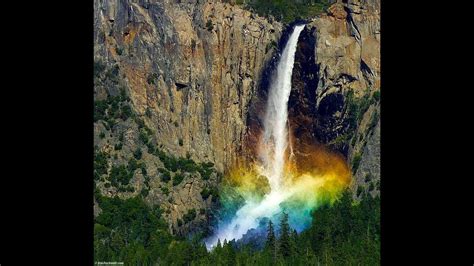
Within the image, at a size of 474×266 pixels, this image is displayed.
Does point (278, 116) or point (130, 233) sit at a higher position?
point (278, 116)

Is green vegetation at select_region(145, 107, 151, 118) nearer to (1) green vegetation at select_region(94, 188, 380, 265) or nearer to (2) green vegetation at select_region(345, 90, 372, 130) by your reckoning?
(1) green vegetation at select_region(94, 188, 380, 265)

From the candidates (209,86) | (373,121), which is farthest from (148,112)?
(373,121)

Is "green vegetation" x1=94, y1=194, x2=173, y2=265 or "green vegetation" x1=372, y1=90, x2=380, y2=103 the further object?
"green vegetation" x1=372, y1=90, x2=380, y2=103

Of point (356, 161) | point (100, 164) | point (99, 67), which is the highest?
point (99, 67)

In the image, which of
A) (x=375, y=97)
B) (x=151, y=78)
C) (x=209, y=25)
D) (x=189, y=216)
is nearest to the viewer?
(x=189, y=216)

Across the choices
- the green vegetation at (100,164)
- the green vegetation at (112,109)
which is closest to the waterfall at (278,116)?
the green vegetation at (112,109)

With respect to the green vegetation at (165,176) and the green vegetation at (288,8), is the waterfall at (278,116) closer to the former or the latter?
the green vegetation at (288,8)

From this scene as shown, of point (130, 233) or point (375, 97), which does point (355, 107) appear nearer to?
point (375, 97)

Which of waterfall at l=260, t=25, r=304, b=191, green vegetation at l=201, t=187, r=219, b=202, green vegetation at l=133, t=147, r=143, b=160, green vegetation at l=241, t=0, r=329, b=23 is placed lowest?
green vegetation at l=201, t=187, r=219, b=202

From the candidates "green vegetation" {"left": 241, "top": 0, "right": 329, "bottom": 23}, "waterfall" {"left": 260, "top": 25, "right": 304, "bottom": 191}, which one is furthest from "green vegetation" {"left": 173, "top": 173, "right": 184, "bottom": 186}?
"green vegetation" {"left": 241, "top": 0, "right": 329, "bottom": 23}
